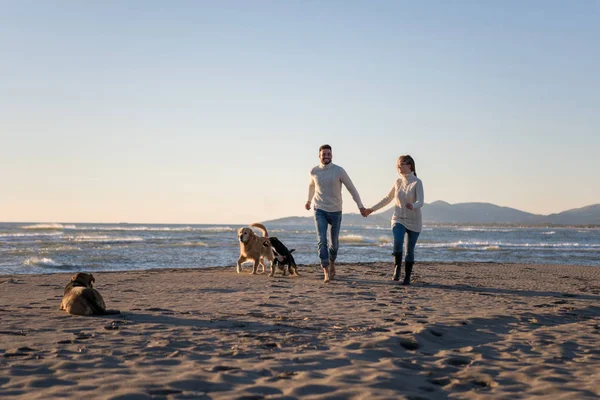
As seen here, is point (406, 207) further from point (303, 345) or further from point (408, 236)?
point (303, 345)

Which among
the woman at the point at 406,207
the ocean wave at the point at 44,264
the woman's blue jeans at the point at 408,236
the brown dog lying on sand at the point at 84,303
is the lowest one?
the ocean wave at the point at 44,264

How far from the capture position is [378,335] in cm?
468

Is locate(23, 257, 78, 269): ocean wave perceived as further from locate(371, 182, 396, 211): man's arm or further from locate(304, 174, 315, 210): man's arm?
locate(371, 182, 396, 211): man's arm

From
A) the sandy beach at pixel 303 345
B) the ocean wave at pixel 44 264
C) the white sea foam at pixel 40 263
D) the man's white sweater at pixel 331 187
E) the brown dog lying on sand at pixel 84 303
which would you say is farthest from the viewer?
the white sea foam at pixel 40 263

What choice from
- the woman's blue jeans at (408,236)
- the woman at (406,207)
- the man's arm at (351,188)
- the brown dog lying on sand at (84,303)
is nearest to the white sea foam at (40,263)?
the man's arm at (351,188)

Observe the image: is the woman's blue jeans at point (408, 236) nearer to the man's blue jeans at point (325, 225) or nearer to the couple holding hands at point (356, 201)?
the couple holding hands at point (356, 201)

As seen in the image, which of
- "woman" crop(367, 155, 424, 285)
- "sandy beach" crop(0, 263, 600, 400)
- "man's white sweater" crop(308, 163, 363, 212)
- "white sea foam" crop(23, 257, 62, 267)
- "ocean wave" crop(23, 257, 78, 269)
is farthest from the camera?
"white sea foam" crop(23, 257, 62, 267)

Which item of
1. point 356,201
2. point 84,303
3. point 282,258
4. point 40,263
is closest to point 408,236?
point 356,201

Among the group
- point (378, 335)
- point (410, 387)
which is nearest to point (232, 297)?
point (378, 335)

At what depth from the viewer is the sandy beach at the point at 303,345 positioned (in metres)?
3.29

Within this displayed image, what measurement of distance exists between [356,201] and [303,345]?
15.1ft

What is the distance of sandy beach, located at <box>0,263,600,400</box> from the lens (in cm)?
329

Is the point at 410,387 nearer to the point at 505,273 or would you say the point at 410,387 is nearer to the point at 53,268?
the point at 505,273

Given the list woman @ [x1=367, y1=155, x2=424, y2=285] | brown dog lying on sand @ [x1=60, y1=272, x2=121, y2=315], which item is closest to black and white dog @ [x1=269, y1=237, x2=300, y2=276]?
woman @ [x1=367, y1=155, x2=424, y2=285]
